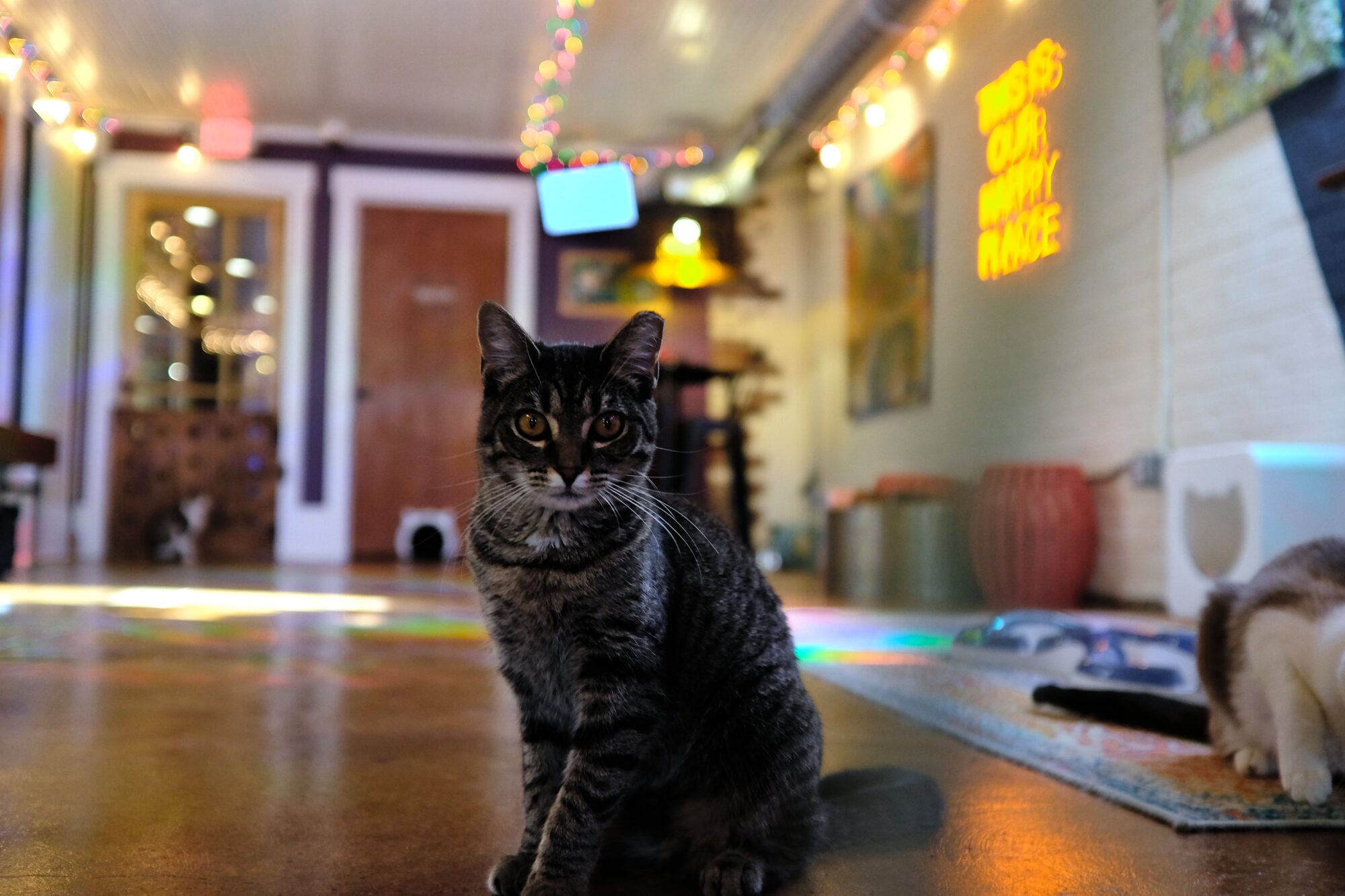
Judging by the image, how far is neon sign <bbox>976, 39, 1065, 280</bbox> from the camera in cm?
142

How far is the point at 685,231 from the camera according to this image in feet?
21.3

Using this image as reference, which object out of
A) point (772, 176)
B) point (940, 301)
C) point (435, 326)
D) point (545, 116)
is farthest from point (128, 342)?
point (940, 301)

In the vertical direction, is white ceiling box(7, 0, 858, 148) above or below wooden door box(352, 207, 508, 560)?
above

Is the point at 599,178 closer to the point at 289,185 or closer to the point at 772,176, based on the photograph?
the point at 772,176

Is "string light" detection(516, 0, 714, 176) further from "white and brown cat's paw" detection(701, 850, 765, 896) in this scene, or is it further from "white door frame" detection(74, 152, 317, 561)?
"white and brown cat's paw" detection(701, 850, 765, 896)

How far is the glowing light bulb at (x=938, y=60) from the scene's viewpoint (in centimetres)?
202

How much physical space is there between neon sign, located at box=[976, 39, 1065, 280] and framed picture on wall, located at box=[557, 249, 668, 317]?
5091 millimetres

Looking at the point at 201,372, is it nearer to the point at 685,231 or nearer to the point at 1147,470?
the point at 685,231

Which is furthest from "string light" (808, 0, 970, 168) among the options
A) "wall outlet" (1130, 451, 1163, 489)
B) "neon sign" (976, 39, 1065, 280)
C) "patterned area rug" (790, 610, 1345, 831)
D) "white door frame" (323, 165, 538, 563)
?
"white door frame" (323, 165, 538, 563)

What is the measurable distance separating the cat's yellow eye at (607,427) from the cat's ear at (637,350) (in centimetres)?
5

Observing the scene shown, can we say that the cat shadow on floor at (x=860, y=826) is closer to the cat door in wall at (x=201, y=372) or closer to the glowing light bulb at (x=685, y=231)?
the glowing light bulb at (x=685, y=231)

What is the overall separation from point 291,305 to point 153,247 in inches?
37.2

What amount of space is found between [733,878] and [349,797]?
541 mm

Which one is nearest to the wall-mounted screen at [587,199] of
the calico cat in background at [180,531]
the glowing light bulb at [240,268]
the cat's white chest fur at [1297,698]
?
the glowing light bulb at [240,268]
